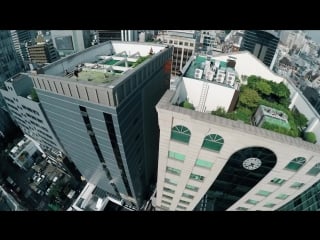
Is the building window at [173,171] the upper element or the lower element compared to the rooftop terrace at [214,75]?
lower

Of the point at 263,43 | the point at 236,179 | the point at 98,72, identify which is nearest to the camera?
the point at 236,179

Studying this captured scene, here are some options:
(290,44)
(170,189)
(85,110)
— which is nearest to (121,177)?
(170,189)

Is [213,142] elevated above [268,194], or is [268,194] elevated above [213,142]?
[213,142]

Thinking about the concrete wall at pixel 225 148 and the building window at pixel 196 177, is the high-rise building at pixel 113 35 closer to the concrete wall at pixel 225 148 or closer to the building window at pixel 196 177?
the concrete wall at pixel 225 148

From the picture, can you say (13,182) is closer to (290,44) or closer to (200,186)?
(200,186)

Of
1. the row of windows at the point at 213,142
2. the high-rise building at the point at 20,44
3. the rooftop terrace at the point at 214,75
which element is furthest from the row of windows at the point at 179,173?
the high-rise building at the point at 20,44

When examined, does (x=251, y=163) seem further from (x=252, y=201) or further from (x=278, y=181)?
(x=252, y=201)

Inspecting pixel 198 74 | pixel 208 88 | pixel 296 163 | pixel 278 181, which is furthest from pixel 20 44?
pixel 296 163
